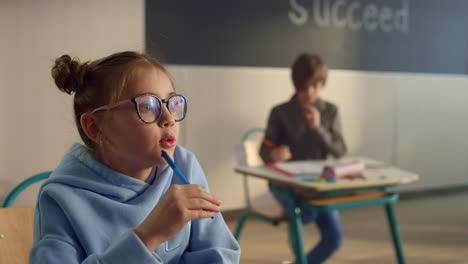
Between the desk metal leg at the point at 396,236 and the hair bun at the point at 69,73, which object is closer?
the hair bun at the point at 69,73

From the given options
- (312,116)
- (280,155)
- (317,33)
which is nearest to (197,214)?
(280,155)

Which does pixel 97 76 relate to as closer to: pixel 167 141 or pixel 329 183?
pixel 167 141

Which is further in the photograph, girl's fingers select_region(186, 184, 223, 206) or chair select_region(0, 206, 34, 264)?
chair select_region(0, 206, 34, 264)

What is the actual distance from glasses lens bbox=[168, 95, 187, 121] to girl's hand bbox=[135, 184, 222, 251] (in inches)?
6.6

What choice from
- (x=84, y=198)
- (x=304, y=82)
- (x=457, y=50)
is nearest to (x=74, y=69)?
(x=84, y=198)

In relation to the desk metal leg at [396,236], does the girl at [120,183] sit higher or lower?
higher

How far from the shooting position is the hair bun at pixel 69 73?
94cm

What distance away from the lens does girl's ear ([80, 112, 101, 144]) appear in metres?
0.96

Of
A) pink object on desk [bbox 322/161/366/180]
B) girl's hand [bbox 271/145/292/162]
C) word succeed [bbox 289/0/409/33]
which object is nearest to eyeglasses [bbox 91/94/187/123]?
pink object on desk [bbox 322/161/366/180]

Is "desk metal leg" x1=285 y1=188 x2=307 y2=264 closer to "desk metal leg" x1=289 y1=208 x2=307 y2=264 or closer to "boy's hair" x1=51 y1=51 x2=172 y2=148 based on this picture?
"desk metal leg" x1=289 y1=208 x2=307 y2=264

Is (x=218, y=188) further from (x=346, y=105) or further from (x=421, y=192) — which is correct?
(x=421, y=192)

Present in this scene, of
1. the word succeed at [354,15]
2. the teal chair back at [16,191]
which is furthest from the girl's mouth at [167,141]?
the word succeed at [354,15]

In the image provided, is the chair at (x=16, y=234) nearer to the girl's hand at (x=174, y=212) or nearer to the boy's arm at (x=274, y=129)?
the girl's hand at (x=174, y=212)

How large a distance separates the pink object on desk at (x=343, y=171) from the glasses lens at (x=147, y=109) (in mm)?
1262
